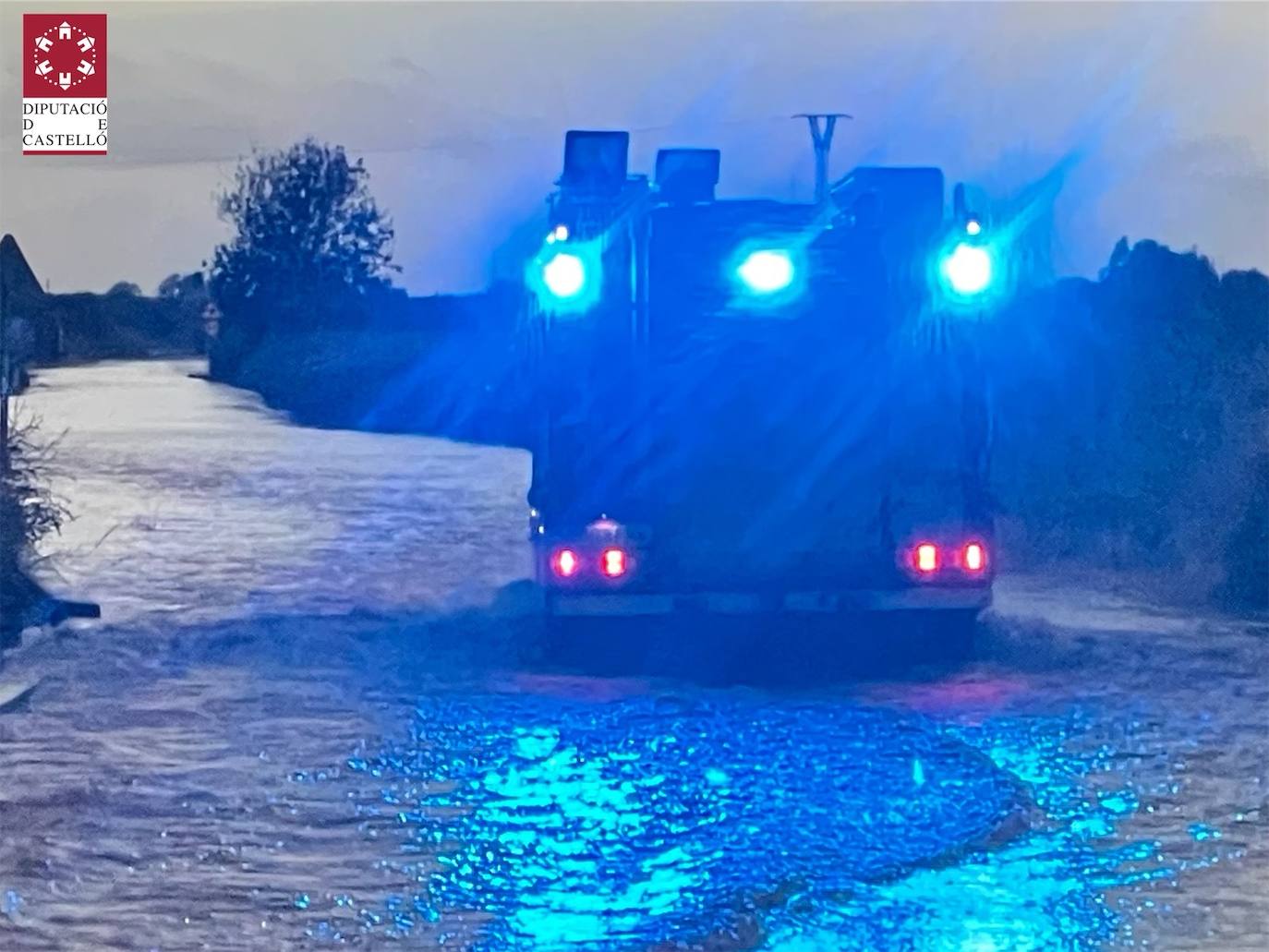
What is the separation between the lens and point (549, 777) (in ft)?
20.6

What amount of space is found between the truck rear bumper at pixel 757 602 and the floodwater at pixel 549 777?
0.31 metres

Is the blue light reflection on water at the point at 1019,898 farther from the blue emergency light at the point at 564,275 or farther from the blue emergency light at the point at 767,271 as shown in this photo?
the blue emergency light at the point at 564,275

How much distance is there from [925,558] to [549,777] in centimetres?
231

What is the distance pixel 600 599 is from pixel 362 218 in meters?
2.38

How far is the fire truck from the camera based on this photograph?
7855mm

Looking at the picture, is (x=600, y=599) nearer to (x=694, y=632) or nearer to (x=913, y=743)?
(x=694, y=632)

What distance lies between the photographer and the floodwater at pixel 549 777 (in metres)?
4.92

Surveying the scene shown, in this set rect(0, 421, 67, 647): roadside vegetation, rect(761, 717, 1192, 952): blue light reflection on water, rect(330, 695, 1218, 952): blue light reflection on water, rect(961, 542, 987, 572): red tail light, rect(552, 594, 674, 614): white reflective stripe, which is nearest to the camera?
rect(761, 717, 1192, 952): blue light reflection on water

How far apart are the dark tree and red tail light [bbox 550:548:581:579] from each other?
1.85 meters

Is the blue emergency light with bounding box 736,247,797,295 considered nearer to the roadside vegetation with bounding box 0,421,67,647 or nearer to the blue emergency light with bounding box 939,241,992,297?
the blue emergency light with bounding box 939,241,992,297

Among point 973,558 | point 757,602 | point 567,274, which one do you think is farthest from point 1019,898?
point 567,274

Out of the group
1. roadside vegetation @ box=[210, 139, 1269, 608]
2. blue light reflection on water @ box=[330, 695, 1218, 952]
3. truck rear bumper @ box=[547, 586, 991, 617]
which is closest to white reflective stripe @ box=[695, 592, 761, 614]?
truck rear bumper @ box=[547, 586, 991, 617]

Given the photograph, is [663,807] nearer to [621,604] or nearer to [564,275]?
[621,604]

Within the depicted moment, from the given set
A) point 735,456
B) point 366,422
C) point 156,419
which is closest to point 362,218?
point 156,419
